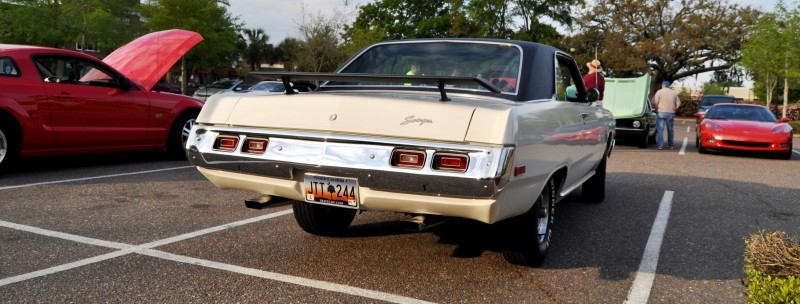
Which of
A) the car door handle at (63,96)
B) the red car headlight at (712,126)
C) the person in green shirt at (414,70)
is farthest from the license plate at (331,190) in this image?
the red car headlight at (712,126)

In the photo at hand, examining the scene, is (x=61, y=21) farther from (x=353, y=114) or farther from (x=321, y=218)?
(x=353, y=114)

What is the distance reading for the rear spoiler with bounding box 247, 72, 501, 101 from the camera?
323cm

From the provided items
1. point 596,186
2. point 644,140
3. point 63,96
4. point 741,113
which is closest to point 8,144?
point 63,96

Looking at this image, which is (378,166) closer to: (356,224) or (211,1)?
(356,224)

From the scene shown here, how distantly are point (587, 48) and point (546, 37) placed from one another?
2933 millimetres

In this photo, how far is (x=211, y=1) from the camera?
36.7 meters

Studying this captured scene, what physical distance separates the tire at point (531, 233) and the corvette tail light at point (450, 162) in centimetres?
73

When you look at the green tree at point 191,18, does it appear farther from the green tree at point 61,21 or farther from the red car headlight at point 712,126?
the red car headlight at point 712,126

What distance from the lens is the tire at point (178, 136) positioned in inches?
348

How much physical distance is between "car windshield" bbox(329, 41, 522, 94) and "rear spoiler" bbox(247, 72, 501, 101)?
58 cm

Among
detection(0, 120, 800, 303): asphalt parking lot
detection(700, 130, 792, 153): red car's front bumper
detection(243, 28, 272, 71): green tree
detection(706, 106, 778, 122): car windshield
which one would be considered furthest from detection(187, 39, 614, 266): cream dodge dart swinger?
detection(243, 28, 272, 71): green tree

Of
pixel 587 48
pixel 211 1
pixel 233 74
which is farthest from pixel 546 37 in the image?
pixel 233 74

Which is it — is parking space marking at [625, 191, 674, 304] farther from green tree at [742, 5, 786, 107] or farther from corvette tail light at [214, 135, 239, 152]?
green tree at [742, 5, 786, 107]

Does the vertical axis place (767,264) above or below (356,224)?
above
